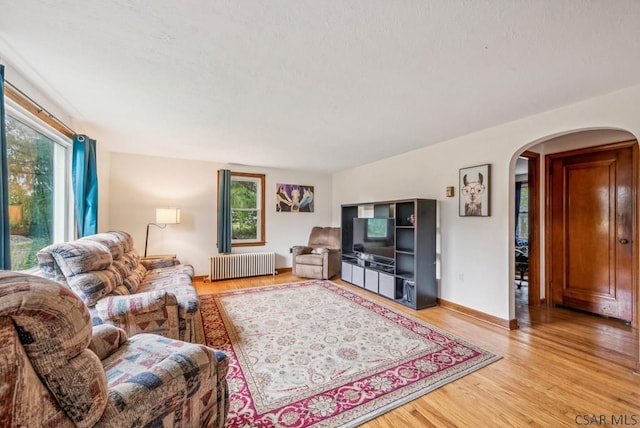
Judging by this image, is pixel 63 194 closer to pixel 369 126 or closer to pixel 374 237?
pixel 369 126

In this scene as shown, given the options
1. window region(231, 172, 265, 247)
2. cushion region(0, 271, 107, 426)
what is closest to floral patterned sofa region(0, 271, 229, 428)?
cushion region(0, 271, 107, 426)

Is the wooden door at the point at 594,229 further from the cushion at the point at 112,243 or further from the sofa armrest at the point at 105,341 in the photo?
the cushion at the point at 112,243

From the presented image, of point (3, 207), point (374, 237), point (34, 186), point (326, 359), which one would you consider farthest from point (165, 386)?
point (374, 237)

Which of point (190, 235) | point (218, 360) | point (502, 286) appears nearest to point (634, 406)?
point (502, 286)

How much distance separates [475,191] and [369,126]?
1541 mm

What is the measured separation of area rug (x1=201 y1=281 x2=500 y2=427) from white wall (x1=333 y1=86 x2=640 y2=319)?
2.85 feet

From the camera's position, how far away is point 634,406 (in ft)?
5.58

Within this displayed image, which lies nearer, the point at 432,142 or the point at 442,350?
the point at 442,350

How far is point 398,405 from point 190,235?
444 cm

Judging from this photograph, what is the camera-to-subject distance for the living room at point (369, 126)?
1658 mm

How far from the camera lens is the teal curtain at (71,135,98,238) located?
3025mm

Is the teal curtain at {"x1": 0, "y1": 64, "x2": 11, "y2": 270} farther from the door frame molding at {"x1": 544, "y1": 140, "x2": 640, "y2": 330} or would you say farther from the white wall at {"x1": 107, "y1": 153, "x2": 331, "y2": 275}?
the door frame molding at {"x1": 544, "y1": 140, "x2": 640, "y2": 330}

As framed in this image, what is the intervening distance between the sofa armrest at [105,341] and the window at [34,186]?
1.48 metres

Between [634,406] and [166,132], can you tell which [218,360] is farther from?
[166,132]
